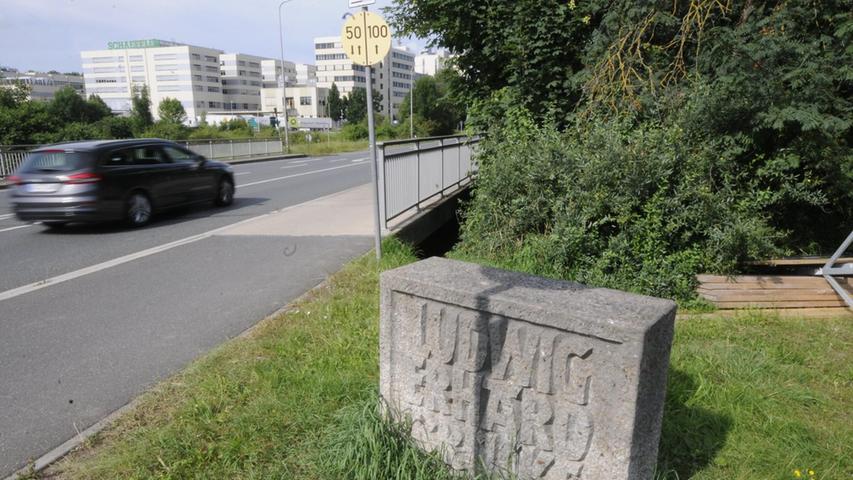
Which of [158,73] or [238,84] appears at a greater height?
[158,73]

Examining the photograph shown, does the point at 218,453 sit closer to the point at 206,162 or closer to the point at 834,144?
the point at 834,144

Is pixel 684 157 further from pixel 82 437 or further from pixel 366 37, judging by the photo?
pixel 82 437

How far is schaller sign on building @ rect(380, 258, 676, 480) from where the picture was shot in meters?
2.42

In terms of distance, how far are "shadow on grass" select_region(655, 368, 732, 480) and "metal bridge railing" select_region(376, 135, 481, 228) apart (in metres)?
5.08

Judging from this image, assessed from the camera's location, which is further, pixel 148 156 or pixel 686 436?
pixel 148 156

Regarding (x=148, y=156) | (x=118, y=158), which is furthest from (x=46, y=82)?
(x=118, y=158)

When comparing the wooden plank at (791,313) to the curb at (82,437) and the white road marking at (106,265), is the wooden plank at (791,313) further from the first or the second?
the white road marking at (106,265)

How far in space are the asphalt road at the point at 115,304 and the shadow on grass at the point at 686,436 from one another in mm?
3272

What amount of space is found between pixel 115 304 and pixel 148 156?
5797 mm

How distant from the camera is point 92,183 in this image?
9344 millimetres

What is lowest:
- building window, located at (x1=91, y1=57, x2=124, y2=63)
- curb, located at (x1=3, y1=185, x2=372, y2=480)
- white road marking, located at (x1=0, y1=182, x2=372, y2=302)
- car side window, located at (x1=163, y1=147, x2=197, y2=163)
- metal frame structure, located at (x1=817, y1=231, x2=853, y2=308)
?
white road marking, located at (x1=0, y1=182, x2=372, y2=302)

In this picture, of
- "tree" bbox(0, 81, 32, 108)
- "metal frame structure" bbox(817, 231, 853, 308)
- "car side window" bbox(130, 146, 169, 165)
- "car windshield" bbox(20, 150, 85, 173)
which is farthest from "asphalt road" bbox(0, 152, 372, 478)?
"tree" bbox(0, 81, 32, 108)

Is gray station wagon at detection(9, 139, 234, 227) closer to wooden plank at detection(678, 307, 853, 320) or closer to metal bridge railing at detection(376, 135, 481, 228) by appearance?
metal bridge railing at detection(376, 135, 481, 228)

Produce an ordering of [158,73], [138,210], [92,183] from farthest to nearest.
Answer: [158,73] < [138,210] < [92,183]
